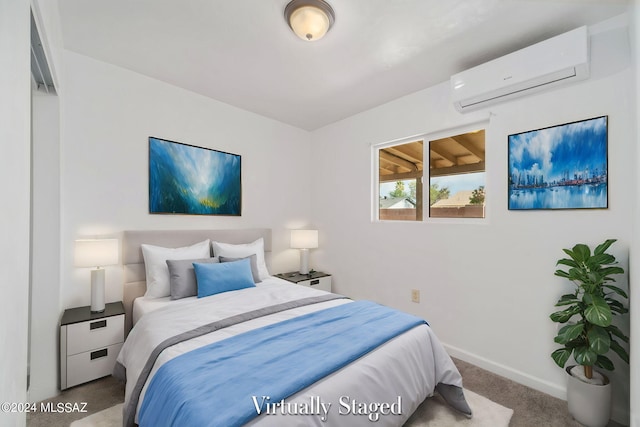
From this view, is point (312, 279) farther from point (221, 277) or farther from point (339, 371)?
point (339, 371)

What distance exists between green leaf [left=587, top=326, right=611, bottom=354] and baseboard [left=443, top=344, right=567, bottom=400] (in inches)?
24.9

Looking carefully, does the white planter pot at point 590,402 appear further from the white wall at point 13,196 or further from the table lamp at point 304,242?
the white wall at point 13,196

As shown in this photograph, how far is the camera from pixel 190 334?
1654 millimetres

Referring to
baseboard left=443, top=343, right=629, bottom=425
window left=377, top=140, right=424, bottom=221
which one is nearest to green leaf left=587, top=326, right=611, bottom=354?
baseboard left=443, top=343, right=629, bottom=425

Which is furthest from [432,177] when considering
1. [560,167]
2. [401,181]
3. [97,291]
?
[97,291]

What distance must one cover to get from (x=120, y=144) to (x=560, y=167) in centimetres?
363

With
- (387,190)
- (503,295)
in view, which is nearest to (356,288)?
(387,190)

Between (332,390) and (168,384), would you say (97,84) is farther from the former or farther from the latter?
(332,390)

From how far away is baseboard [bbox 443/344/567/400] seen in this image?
2.08 metres

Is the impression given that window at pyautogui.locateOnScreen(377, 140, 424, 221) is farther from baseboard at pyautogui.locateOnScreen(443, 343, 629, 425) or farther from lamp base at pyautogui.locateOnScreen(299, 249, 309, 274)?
baseboard at pyautogui.locateOnScreen(443, 343, 629, 425)

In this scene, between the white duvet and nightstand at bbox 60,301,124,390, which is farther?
nightstand at bbox 60,301,124,390

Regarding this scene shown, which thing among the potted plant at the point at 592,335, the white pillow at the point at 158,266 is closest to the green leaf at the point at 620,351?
the potted plant at the point at 592,335

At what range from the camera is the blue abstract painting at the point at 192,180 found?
2.77 meters

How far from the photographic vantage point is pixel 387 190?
11.2 ft
